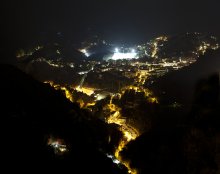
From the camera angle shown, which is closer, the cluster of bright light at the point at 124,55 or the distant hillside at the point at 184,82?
the distant hillside at the point at 184,82

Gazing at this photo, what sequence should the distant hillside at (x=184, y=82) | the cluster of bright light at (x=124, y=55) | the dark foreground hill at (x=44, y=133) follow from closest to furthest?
the dark foreground hill at (x=44, y=133) < the distant hillside at (x=184, y=82) < the cluster of bright light at (x=124, y=55)

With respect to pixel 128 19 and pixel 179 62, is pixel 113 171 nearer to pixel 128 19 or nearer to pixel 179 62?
pixel 179 62

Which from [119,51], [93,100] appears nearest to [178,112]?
[93,100]

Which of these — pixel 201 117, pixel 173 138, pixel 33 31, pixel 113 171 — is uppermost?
pixel 33 31

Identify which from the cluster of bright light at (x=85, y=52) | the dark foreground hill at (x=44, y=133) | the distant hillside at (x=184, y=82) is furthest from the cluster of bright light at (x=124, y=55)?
the dark foreground hill at (x=44, y=133)

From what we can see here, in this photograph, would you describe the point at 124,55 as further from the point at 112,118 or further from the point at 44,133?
the point at 44,133

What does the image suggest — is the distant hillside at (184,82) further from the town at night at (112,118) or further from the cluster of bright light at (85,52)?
the cluster of bright light at (85,52)

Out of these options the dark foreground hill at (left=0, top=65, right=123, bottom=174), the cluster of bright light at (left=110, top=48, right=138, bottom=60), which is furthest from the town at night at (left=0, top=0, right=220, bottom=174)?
the cluster of bright light at (left=110, top=48, right=138, bottom=60)

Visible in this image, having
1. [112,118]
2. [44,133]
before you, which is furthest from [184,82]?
[44,133]

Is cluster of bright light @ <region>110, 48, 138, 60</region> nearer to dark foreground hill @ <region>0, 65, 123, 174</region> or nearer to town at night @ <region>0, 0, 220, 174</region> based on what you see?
town at night @ <region>0, 0, 220, 174</region>

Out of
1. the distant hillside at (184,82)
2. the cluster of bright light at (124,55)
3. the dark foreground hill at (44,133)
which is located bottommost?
the dark foreground hill at (44,133)

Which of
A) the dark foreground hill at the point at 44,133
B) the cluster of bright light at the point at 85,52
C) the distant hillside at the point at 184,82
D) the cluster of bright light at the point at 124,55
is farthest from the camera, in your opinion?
the cluster of bright light at the point at 85,52
